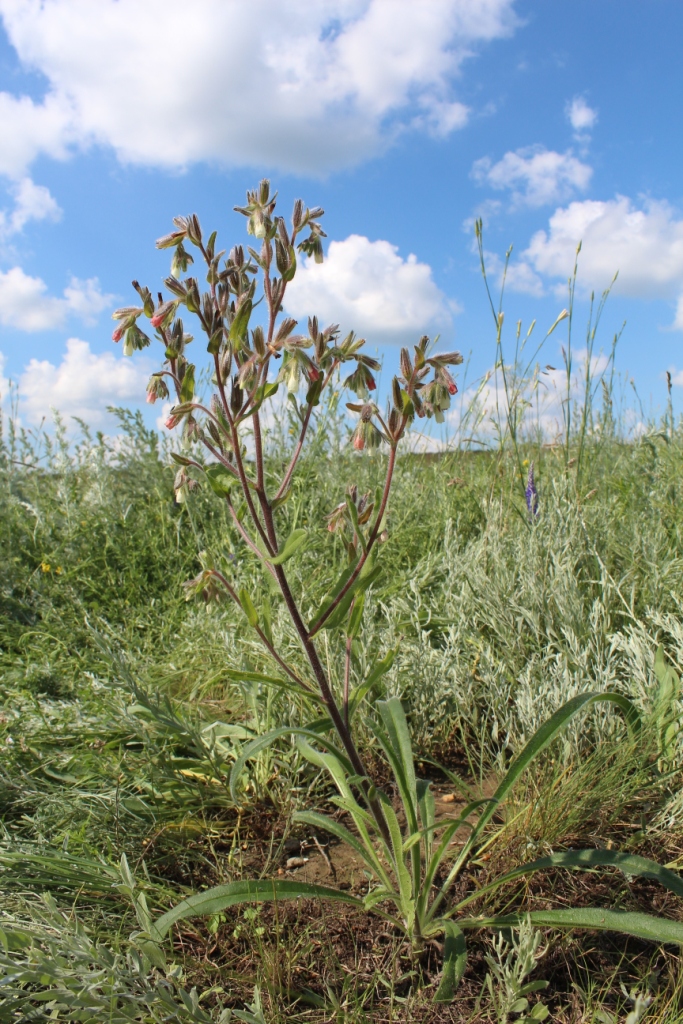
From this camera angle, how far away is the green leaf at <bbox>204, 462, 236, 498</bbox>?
168 centimetres

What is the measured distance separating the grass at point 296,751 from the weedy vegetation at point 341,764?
0.04 ft

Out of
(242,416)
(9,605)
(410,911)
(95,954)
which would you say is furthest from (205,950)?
(9,605)

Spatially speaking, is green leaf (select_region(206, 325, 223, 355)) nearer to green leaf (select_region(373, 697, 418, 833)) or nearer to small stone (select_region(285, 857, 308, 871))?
green leaf (select_region(373, 697, 418, 833))

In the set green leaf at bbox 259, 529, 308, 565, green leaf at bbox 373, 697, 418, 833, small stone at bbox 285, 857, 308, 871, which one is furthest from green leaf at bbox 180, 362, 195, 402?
small stone at bbox 285, 857, 308, 871

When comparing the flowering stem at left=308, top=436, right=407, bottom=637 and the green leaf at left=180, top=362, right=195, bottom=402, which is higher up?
the green leaf at left=180, top=362, right=195, bottom=402

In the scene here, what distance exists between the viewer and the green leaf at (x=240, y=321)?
160 centimetres

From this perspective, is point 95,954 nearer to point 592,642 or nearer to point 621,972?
point 621,972

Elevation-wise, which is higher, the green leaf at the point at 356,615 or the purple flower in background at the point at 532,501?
the purple flower in background at the point at 532,501

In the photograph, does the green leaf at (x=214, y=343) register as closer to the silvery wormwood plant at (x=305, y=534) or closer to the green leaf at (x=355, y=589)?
→ the silvery wormwood plant at (x=305, y=534)

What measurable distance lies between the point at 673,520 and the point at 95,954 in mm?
3167

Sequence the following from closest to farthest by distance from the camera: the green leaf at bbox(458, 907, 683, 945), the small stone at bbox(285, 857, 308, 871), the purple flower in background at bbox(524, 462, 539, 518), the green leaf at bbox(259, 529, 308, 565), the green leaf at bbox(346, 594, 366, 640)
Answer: the green leaf at bbox(458, 907, 683, 945)
the green leaf at bbox(259, 529, 308, 565)
the green leaf at bbox(346, 594, 366, 640)
the small stone at bbox(285, 857, 308, 871)
the purple flower in background at bbox(524, 462, 539, 518)

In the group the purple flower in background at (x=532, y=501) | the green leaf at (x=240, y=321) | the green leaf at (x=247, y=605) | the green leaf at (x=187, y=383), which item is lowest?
the green leaf at (x=247, y=605)

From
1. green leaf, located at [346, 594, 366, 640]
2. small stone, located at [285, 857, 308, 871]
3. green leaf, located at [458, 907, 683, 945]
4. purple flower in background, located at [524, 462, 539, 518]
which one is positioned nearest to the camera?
green leaf, located at [458, 907, 683, 945]

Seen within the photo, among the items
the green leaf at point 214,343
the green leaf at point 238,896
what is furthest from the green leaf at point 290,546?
the green leaf at point 238,896
